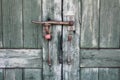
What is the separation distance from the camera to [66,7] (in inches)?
87.0

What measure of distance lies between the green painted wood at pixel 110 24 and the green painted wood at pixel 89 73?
8.5 inches

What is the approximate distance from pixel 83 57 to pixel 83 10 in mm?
381

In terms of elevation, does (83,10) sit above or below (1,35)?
above

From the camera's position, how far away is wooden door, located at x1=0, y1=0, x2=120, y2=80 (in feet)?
7.27

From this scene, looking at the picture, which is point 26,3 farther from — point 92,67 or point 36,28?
point 92,67

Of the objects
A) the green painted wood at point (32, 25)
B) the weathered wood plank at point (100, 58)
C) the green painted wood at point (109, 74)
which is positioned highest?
the green painted wood at point (32, 25)

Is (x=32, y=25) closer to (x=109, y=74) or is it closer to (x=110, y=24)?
(x=110, y=24)

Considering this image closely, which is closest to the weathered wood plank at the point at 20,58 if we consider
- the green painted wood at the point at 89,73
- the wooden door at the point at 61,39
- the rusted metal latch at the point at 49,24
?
the wooden door at the point at 61,39

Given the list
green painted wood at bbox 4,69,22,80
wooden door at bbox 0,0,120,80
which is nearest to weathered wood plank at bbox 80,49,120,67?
wooden door at bbox 0,0,120,80

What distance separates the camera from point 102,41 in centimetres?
224

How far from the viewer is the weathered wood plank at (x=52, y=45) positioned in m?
2.21

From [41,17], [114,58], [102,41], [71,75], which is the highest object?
A: [41,17]

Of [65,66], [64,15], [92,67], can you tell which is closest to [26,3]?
[64,15]

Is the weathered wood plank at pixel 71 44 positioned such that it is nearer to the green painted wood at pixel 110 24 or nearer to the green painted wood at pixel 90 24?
the green painted wood at pixel 90 24
